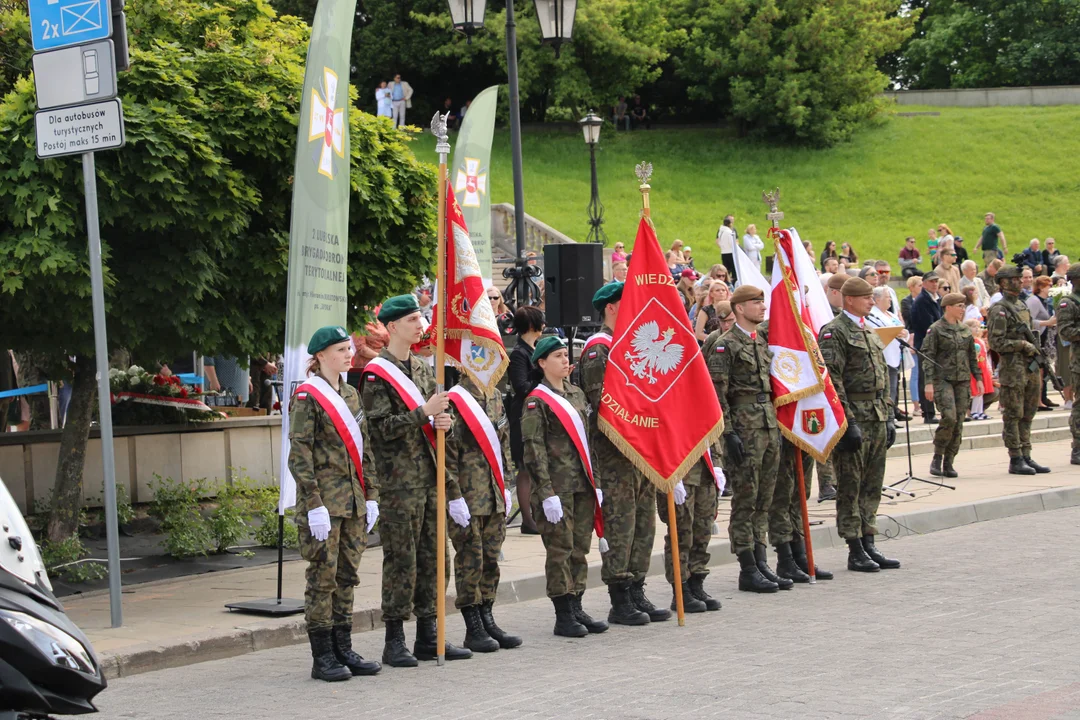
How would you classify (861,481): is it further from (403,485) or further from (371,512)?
(371,512)

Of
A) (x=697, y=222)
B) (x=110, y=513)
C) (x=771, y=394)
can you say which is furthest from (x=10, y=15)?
(x=697, y=222)

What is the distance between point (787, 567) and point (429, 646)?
3.52m

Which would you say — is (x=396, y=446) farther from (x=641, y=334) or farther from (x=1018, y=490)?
→ (x=1018, y=490)

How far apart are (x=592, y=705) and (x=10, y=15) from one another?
25.1ft

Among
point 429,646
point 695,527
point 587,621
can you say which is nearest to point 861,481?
point 695,527

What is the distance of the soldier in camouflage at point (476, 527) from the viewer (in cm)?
858

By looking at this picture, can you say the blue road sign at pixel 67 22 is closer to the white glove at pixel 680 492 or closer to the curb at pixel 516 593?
the curb at pixel 516 593

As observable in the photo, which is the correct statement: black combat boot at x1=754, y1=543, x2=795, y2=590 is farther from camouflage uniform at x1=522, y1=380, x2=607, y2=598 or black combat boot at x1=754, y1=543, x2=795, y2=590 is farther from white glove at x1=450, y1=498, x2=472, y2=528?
white glove at x1=450, y1=498, x2=472, y2=528

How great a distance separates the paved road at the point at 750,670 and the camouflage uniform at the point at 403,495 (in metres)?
0.46

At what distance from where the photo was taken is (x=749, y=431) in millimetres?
10539

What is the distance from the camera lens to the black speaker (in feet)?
48.4

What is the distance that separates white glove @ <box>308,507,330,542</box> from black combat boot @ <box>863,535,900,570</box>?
5.29 meters

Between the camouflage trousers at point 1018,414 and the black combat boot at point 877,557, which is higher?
the camouflage trousers at point 1018,414

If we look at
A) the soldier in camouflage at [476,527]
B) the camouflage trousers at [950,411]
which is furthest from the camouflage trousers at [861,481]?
the camouflage trousers at [950,411]
